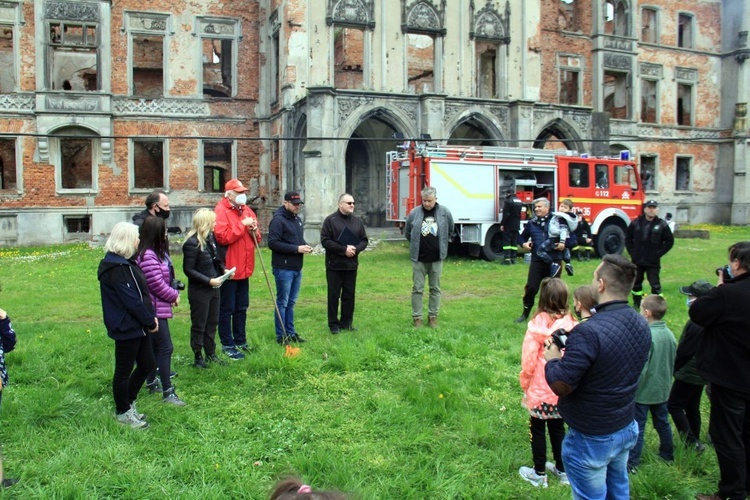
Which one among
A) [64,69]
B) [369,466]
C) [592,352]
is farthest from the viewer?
[64,69]

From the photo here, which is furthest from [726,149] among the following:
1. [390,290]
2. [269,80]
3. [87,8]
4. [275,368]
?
[275,368]

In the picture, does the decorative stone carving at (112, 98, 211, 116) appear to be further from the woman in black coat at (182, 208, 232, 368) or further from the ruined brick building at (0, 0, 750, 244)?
the woman in black coat at (182, 208, 232, 368)

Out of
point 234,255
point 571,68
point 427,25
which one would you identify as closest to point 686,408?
point 234,255

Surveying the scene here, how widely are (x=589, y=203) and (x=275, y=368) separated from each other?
13803 millimetres

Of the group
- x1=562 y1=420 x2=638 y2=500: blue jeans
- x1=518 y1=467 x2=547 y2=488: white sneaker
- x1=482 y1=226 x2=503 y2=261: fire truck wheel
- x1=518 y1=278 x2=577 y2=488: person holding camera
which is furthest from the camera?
x1=482 y1=226 x2=503 y2=261: fire truck wheel

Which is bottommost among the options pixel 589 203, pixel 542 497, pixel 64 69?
pixel 542 497

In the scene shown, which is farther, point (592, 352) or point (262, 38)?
point (262, 38)

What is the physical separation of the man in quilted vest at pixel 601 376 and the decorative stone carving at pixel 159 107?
22.8 meters

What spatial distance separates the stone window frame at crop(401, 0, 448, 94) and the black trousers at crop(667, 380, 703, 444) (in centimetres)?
1868

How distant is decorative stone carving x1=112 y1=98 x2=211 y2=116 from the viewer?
2308 cm

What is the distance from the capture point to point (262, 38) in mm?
24562

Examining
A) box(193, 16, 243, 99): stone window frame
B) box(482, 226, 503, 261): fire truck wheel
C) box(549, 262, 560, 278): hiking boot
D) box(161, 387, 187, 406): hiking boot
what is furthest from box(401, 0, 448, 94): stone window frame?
box(161, 387, 187, 406): hiking boot

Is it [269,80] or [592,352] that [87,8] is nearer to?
[269,80]

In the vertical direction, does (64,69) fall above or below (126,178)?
above
